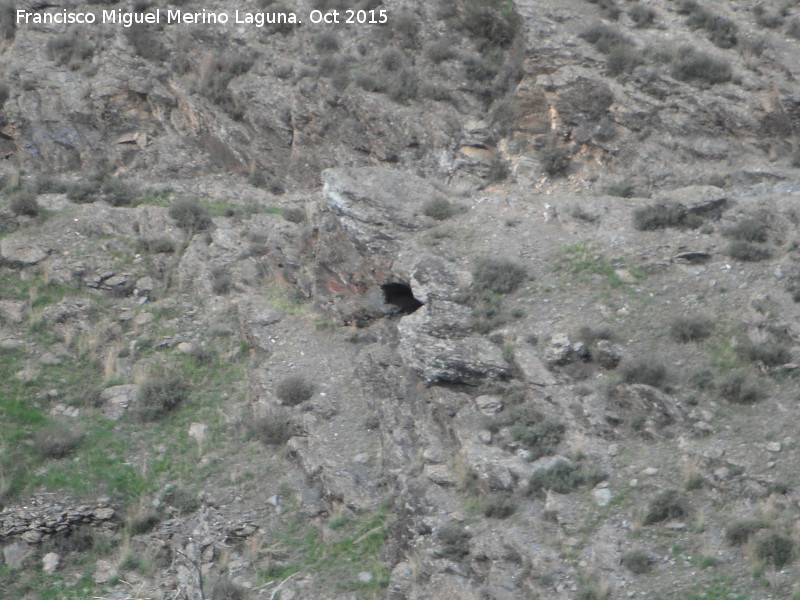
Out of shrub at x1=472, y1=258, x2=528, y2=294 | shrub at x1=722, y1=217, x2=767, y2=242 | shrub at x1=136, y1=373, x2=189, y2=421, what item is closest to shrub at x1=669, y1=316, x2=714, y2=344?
shrub at x1=722, y1=217, x2=767, y2=242

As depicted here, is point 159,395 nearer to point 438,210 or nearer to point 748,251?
point 438,210

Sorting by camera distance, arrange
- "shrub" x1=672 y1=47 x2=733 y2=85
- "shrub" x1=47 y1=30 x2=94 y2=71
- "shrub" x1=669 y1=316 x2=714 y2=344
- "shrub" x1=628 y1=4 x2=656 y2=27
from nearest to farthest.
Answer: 1. "shrub" x1=669 y1=316 x2=714 y2=344
2. "shrub" x1=672 y1=47 x2=733 y2=85
3. "shrub" x1=628 y1=4 x2=656 y2=27
4. "shrub" x1=47 y1=30 x2=94 y2=71

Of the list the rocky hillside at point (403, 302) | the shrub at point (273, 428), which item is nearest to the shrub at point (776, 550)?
the rocky hillside at point (403, 302)

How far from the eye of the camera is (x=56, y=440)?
56.1 ft

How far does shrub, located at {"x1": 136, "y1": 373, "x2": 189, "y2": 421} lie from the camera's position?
18.0 m

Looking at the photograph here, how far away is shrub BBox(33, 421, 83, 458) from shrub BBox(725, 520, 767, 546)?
11.1 metres

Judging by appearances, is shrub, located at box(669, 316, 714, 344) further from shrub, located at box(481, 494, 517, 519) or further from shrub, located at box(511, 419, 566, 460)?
shrub, located at box(481, 494, 517, 519)

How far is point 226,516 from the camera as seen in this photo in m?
16.0

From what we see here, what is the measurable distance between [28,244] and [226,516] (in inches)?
349

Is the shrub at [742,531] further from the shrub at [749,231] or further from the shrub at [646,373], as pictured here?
the shrub at [749,231]

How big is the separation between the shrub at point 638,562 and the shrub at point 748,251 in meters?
6.38

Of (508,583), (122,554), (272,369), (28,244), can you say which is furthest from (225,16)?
(508,583)

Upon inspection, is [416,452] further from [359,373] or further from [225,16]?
[225,16]

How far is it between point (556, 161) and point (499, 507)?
10.2 meters
